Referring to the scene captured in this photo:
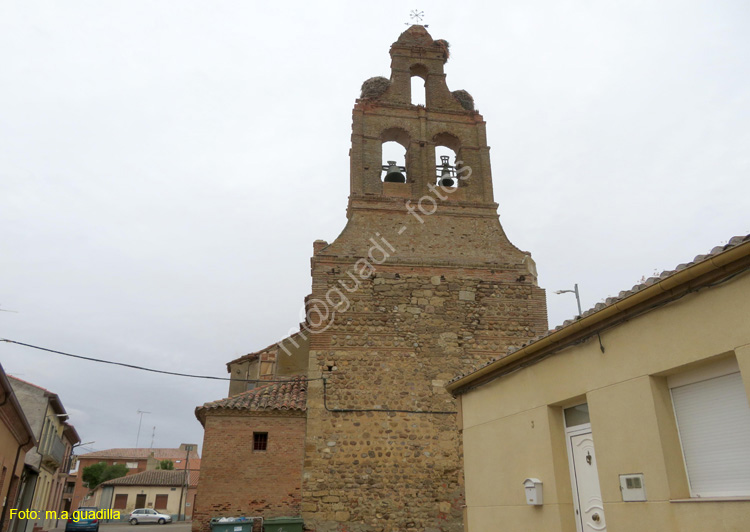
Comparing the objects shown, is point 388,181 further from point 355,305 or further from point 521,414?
point 521,414

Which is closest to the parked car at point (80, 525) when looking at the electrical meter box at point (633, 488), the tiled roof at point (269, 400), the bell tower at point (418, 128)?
the tiled roof at point (269, 400)

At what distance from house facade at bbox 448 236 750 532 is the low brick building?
19.9 feet

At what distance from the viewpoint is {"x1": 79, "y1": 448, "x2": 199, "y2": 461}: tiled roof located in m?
60.4

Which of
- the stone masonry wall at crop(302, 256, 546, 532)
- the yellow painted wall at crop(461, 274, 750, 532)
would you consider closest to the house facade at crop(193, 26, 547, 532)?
the stone masonry wall at crop(302, 256, 546, 532)

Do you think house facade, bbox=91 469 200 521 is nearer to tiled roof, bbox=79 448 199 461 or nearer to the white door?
tiled roof, bbox=79 448 199 461

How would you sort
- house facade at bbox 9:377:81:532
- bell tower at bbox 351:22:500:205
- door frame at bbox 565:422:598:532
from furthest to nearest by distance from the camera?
house facade at bbox 9:377:81:532 → bell tower at bbox 351:22:500:205 → door frame at bbox 565:422:598:532

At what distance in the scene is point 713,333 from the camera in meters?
4.70

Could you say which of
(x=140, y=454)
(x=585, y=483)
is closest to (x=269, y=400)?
(x=585, y=483)

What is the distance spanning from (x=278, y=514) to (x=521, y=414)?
7217 millimetres

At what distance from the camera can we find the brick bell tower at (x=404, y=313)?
39.3 ft

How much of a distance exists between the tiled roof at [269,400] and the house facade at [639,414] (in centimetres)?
664

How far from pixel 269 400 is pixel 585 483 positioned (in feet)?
28.7

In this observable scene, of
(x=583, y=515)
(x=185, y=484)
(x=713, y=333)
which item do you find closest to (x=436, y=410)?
(x=583, y=515)

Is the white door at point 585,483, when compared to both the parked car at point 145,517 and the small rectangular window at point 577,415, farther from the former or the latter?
the parked car at point 145,517
